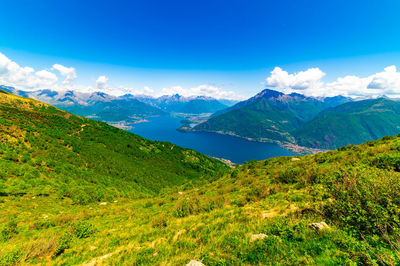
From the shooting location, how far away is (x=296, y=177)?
48.0ft

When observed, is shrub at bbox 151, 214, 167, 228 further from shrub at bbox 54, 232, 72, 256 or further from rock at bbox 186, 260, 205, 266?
rock at bbox 186, 260, 205, 266

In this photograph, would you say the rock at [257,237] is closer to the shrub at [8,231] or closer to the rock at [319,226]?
the rock at [319,226]

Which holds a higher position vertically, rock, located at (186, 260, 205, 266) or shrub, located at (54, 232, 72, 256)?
rock, located at (186, 260, 205, 266)

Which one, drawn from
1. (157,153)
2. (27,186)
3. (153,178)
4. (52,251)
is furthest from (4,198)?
(157,153)

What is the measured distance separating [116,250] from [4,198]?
16.4 m

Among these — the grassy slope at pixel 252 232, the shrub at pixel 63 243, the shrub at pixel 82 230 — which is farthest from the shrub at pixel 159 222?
the shrub at pixel 63 243

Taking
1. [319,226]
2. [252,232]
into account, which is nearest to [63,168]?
[252,232]

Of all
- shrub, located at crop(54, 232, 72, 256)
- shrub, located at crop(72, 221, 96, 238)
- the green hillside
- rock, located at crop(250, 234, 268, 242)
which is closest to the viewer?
rock, located at crop(250, 234, 268, 242)

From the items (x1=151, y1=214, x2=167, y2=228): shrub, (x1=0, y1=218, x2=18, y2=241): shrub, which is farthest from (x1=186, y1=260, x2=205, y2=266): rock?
(x1=0, y1=218, x2=18, y2=241): shrub

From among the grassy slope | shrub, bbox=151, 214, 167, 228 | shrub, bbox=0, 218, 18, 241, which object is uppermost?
the grassy slope

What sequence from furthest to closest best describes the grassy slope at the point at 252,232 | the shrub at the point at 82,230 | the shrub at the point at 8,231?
1. the shrub at the point at 82,230
2. the shrub at the point at 8,231
3. the grassy slope at the point at 252,232

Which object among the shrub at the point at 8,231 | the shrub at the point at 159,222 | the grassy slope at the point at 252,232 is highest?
the grassy slope at the point at 252,232

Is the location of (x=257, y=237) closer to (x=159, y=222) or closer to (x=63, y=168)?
(x=159, y=222)

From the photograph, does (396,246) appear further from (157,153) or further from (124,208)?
(157,153)
